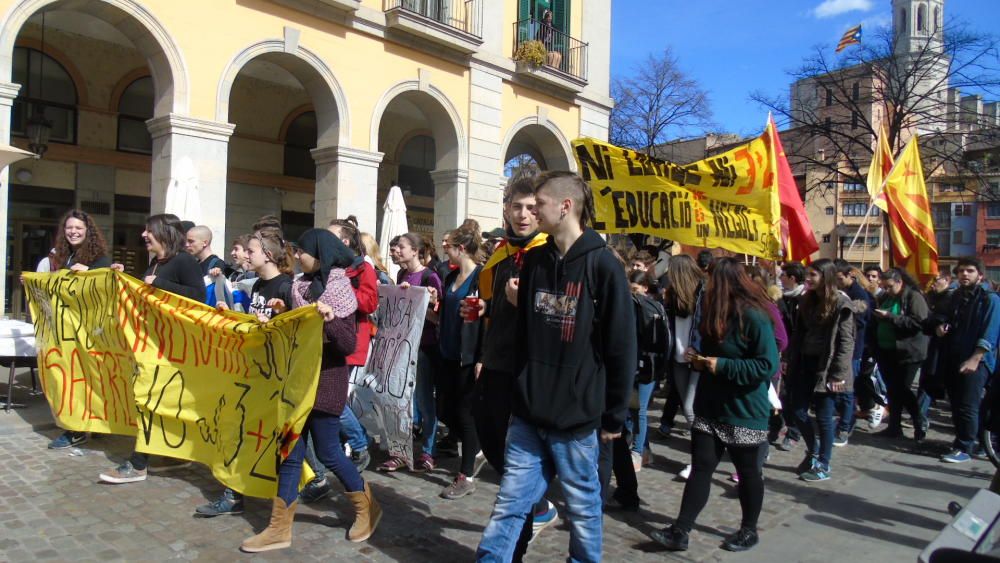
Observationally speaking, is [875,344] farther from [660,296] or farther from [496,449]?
[496,449]

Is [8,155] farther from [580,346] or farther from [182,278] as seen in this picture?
[580,346]

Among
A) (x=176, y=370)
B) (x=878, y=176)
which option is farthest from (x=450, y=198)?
(x=176, y=370)

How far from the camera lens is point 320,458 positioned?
4.08m

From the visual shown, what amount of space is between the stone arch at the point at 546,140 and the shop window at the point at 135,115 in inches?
329

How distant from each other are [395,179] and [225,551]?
16948 mm

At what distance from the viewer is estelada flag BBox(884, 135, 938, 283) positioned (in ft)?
32.7

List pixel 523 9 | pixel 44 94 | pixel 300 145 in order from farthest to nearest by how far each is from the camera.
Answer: pixel 300 145 < pixel 523 9 < pixel 44 94

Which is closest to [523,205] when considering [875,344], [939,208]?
[875,344]

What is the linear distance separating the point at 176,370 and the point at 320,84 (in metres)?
10.1

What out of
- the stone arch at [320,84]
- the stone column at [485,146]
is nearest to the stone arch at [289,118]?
the stone arch at [320,84]

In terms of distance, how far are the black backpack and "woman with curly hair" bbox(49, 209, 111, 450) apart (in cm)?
450

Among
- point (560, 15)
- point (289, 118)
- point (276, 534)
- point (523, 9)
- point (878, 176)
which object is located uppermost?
point (560, 15)

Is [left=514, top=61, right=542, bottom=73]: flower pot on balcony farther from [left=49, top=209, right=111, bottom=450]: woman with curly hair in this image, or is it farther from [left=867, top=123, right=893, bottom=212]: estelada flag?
[left=49, top=209, right=111, bottom=450]: woman with curly hair

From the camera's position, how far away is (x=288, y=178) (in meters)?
18.2
